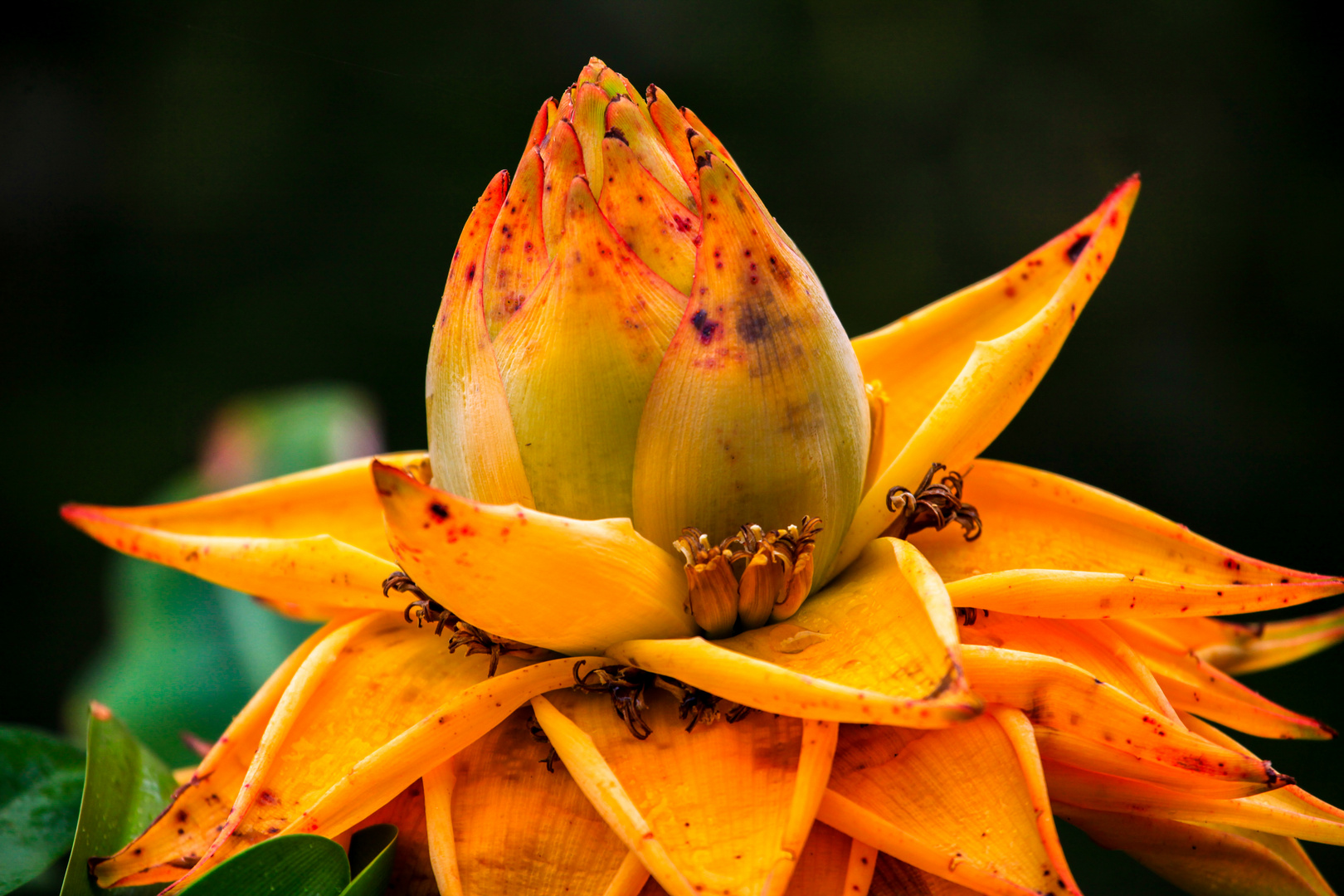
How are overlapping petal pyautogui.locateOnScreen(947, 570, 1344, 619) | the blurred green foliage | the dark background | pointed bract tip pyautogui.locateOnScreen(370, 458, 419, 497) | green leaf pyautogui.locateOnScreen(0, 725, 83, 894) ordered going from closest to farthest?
pointed bract tip pyautogui.locateOnScreen(370, 458, 419, 497) < overlapping petal pyautogui.locateOnScreen(947, 570, 1344, 619) < green leaf pyautogui.locateOnScreen(0, 725, 83, 894) < the blurred green foliage < the dark background

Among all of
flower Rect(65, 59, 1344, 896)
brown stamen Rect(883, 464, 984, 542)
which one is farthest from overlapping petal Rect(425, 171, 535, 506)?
brown stamen Rect(883, 464, 984, 542)

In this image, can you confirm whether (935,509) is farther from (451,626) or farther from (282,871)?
(282,871)

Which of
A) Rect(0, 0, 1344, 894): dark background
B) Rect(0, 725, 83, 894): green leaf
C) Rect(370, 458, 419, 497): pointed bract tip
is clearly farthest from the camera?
Rect(0, 0, 1344, 894): dark background

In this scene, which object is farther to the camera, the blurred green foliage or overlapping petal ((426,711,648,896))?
the blurred green foliage

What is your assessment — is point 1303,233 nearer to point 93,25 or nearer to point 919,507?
point 919,507

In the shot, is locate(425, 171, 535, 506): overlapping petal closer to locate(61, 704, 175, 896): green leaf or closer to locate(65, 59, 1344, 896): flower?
locate(65, 59, 1344, 896): flower

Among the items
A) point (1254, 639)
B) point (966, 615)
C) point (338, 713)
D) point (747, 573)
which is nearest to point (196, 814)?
point (338, 713)
